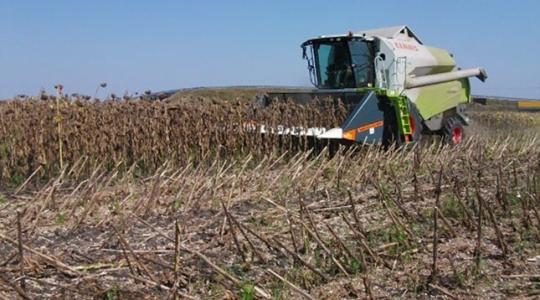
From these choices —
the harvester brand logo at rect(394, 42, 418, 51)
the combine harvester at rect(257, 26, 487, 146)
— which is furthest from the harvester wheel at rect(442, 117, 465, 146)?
the harvester brand logo at rect(394, 42, 418, 51)

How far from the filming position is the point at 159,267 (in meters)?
3.61

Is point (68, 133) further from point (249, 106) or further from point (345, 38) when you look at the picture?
point (345, 38)

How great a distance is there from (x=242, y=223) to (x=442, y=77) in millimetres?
9441

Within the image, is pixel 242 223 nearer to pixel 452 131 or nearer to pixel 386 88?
pixel 386 88

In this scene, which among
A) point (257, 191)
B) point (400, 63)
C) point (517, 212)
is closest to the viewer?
point (517, 212)

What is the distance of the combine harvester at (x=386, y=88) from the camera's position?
10117 mm

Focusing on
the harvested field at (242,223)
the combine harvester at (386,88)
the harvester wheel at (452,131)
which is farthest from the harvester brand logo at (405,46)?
the harvested field at (242,223)

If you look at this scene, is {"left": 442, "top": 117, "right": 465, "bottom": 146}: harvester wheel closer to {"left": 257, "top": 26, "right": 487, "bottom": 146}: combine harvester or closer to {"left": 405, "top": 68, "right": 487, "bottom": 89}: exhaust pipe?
{"left": 257, "top": 26, "right": 487, "bottom": 146}: combine harvester

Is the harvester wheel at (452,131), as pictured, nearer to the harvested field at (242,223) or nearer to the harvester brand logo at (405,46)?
the harvester brand logo at (405,46)

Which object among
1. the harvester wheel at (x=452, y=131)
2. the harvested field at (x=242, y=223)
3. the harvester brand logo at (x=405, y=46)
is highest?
the harvester brand logo at (x=405, y=46)

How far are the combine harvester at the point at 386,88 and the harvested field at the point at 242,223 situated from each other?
5.03 ft

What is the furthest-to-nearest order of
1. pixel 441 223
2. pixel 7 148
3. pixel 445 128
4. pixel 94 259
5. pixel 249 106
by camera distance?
1. pixel 445 128
2. pixel 249 106
3. pixel 7 148
4. pixel 441 223
5. pixel 94 259

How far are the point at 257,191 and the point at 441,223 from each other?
2024 mm

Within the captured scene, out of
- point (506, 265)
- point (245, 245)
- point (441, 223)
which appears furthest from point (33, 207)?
point (506, 265)
